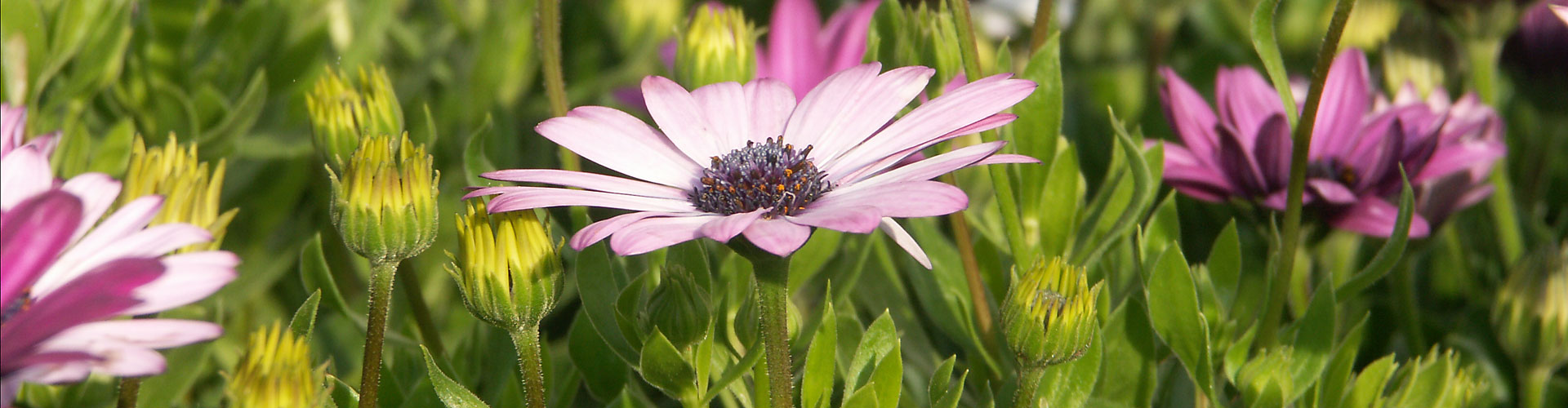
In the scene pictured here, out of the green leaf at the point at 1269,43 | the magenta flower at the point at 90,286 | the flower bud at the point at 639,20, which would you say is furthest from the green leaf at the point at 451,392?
the flower bud at the point at 639,20

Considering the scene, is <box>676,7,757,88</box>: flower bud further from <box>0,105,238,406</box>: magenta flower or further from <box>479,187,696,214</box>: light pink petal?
<box>0,105,238,406</box>: magenta flower

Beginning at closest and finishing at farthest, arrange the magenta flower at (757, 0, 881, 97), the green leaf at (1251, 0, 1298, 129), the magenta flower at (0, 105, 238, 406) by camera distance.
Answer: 1. the magenta flower at (0, 105, 238, 406)
2. the green leaf at (1251, 0, 1298, 129)
3. the magenta flower at (757, 0, 881, 97)

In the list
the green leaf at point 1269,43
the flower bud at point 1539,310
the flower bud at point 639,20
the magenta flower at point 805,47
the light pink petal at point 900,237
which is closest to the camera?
the light pink petal at point 900,237

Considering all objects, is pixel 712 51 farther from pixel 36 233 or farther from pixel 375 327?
pixel 36 233

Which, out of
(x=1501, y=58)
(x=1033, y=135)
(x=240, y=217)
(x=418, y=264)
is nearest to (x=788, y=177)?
(x=1033, y=135)

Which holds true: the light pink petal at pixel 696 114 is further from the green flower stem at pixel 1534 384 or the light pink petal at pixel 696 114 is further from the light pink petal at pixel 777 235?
the green flower stem at pixel 1534 384

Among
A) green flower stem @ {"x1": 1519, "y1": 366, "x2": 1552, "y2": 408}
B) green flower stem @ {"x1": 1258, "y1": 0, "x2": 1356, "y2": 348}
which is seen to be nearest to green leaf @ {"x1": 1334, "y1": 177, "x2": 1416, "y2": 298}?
green flower stem @ {"x1": 1258, "y1": 0, "x2": 1356, "y2": 348}
